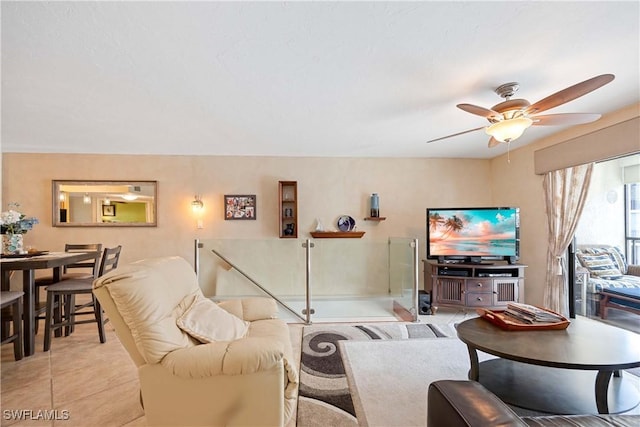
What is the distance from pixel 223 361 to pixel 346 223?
10.8 feet

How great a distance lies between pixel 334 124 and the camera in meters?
3.11

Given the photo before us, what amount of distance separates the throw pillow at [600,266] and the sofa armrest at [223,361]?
4030 millimetres

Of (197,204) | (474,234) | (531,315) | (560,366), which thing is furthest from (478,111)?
(197,204)

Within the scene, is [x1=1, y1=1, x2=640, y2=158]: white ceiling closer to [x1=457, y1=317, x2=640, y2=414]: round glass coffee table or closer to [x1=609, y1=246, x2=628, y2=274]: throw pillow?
[x1=457, y1=317, x2=640, y2=414]: round glass coffee table

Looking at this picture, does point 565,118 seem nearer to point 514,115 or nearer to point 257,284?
point 514,115

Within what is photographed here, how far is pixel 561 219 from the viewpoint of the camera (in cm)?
337

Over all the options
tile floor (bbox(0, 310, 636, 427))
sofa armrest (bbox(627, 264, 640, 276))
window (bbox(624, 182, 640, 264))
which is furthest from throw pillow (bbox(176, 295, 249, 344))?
window (bbox(624, 182, 640, 264))

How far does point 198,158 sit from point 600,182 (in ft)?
17.6

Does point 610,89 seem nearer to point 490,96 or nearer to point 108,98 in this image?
point 490,96

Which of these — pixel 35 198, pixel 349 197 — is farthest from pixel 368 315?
pixel 35 198

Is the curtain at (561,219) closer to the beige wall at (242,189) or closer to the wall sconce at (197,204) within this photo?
the beige wall at (242,189)

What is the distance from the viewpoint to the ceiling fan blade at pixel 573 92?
1554mm

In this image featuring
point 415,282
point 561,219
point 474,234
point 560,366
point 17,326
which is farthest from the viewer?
point 474,234

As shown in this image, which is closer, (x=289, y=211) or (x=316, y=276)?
(x=316, y=276)
